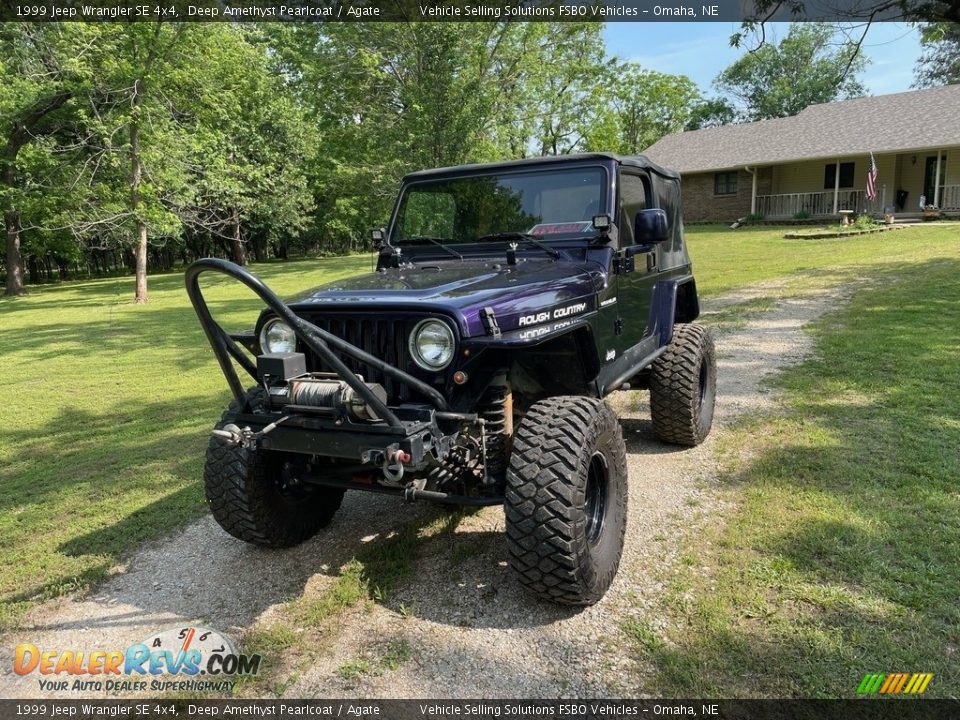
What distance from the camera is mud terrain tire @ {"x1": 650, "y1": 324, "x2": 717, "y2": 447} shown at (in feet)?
15.4

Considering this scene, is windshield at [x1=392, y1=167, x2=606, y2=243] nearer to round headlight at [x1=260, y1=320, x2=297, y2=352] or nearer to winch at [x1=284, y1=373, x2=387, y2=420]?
round headlight at [x1=260, y1=320, x2=297, y2=352]

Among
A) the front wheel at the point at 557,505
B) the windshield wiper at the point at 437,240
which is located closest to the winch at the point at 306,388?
the front wheel at the point at 557,505

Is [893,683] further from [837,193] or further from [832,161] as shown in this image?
[832,161]

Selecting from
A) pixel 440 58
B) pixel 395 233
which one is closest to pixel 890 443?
pixel 395 233

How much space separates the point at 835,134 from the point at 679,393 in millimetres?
27563

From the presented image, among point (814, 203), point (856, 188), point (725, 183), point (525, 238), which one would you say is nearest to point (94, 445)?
point (525, 238)

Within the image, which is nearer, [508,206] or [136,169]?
[508,206]

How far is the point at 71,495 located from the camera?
15.5ft

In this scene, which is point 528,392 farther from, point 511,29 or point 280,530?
point 511,29

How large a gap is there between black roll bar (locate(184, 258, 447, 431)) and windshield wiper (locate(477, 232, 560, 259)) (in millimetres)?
1447

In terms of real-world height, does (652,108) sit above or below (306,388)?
above

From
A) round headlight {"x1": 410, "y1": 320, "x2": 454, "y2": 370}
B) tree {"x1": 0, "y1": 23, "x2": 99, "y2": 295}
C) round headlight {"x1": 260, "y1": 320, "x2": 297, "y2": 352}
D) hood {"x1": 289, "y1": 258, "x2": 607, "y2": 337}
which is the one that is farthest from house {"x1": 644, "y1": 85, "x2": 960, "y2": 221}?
round headlight {"x1": 260, "y1": 320, "x2": 297, "y2": 352}

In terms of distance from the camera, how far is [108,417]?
6977 mm

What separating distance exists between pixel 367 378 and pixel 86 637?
67.6 inches
